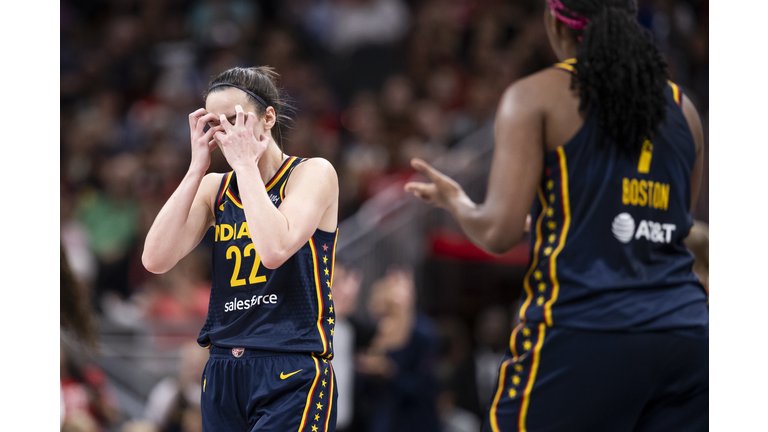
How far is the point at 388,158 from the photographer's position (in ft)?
32.9

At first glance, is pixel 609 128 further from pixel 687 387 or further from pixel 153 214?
pixel 153 214

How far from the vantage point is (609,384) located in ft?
8.16

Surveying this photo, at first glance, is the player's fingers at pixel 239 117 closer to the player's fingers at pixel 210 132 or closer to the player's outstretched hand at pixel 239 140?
the player's outstretched hand at pixel 239 140

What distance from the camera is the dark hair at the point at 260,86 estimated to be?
296 cm

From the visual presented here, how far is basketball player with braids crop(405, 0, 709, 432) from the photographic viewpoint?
8.25 ft

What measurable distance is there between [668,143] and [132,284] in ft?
24.0

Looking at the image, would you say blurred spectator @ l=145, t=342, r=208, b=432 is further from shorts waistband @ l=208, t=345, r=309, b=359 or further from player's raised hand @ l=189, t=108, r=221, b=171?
player's raised hand @ l=189, t=108, r=221, b=171

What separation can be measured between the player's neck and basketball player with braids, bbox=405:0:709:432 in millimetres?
837

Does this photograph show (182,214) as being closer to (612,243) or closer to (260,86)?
(260,86)

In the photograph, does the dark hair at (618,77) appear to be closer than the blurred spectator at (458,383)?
Yes

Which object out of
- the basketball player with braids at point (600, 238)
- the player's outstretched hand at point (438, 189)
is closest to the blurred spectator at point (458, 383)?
the player's outstretched hand at point (438, 189)

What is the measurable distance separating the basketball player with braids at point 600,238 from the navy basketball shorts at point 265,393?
634 millimetres

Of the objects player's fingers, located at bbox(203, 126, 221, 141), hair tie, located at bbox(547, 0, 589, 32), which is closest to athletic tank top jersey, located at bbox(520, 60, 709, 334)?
hair tie, located at bbox(547, 0, 589, 32)

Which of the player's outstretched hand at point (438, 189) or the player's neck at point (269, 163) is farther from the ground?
the player's neck at point (269, 163)
